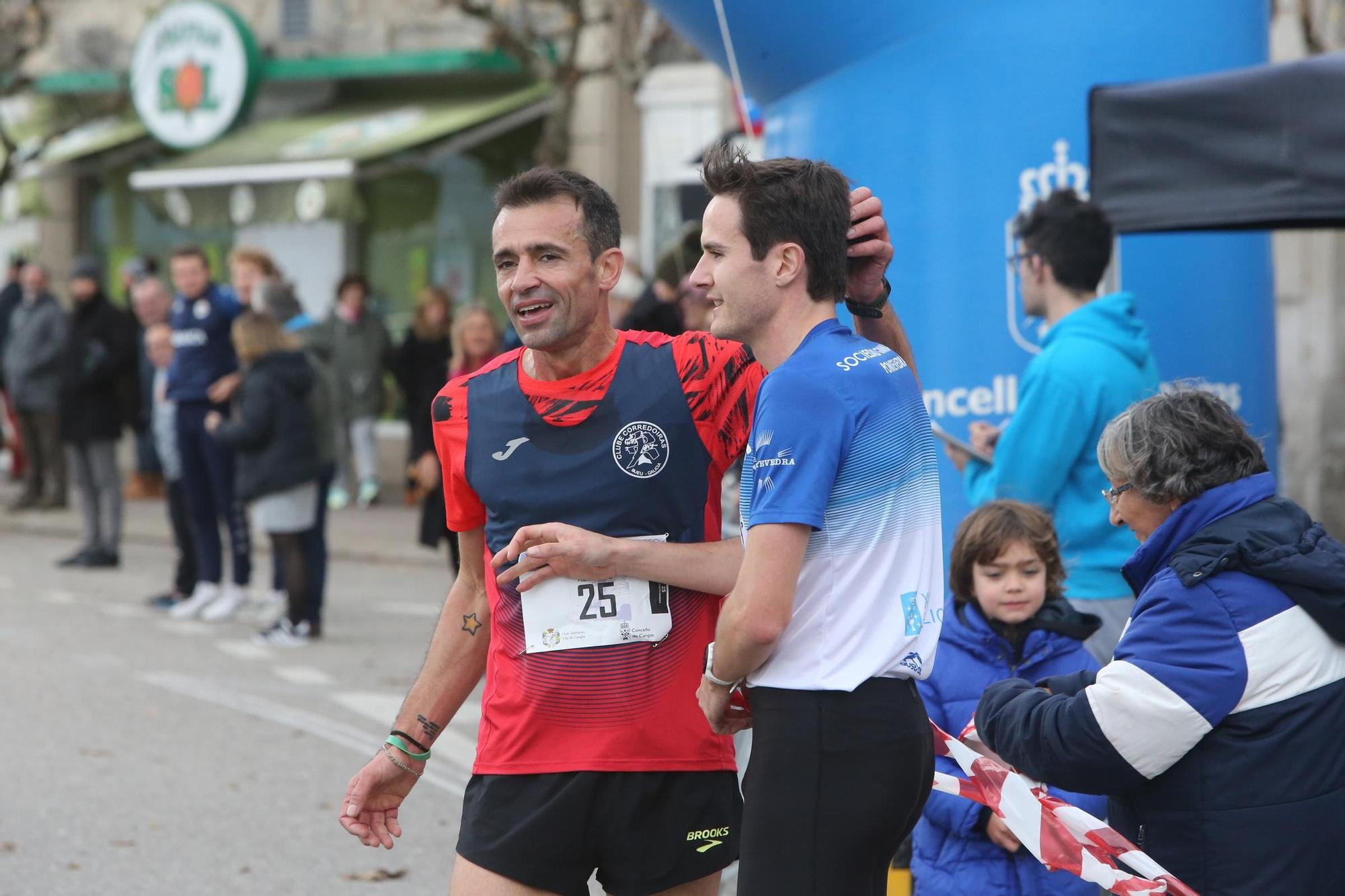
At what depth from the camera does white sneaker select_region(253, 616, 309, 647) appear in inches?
375

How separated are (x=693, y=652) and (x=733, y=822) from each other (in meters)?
0.31

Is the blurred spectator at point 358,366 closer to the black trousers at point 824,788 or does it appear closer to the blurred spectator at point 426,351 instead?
the blurred spectator at point 426,351

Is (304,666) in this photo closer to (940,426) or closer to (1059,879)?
(940,426)

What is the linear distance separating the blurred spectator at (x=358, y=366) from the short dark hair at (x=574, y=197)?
1317 cm

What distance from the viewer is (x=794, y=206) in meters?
2.69

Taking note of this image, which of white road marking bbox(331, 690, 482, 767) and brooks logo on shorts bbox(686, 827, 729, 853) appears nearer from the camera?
brooks logo on shorts bbox(686, 827, 729, 853)

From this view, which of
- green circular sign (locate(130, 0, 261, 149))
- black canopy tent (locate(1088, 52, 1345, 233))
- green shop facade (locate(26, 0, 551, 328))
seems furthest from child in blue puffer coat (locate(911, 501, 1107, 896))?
green circular sign (locate(130, 0, 261, 149))

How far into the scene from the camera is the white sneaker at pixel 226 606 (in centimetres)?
1036

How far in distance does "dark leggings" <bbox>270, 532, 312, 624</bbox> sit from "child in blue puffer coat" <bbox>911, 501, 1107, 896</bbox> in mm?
5928

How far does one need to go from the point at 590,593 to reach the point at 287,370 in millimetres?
6572

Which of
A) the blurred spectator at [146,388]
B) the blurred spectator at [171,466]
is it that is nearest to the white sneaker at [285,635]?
the blurred spectator at [171,466]

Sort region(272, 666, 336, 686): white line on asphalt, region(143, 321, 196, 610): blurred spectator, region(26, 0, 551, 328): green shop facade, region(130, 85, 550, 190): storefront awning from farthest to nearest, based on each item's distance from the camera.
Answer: region(26, 0, 551, 328): green shop facade
region(130, 85, 550, 190): storefront awning
region(143, 321, 196, 610): blurred spectator
region(272, 666, 336, 686): white line on asphalt

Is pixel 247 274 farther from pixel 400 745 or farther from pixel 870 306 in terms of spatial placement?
pixel 870 306

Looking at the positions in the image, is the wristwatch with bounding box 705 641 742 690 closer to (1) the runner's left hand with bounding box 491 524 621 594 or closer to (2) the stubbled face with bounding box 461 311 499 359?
(1) the runner's left hand with bounding box 491 524 621 594
